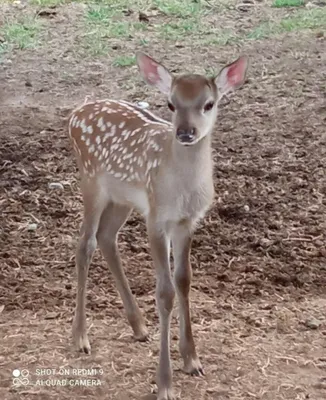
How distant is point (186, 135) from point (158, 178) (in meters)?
0.31

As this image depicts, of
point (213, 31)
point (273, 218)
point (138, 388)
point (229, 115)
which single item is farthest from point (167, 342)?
point (213, 31)

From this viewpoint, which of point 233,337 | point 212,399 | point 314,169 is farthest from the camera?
point 314,169

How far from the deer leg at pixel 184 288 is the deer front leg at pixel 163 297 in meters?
0.08

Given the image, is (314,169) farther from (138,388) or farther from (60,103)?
(138,388)

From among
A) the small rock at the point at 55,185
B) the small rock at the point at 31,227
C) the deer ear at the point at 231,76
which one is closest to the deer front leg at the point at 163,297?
the deer ear at the point at 231,76

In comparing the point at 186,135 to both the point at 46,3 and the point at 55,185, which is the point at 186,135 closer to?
the point at 55,185

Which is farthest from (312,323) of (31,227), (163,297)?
(31,227)

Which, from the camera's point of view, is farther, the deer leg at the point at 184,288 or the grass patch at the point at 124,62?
the grass patch at the point at 124,62

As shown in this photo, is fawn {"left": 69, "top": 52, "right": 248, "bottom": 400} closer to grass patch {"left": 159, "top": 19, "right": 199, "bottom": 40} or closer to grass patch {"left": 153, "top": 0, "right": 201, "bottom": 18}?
grass patch {"left": 159, "top": 19, "right": 199, "bottom": 40}

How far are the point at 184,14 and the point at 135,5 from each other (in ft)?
2.00

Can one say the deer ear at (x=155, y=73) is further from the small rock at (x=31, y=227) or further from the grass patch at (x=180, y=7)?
the grass patch at (x=180, y=7)

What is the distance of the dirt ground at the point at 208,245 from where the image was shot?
401 cm

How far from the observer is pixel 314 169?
20.2 feet

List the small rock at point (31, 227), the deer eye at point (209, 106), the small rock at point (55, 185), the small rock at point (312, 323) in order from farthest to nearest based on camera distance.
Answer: the small rock at point (55, 185) → the small rock at point (31, 227) → the small rock at point (312, 323) → the deer eye at point (209, 106)
